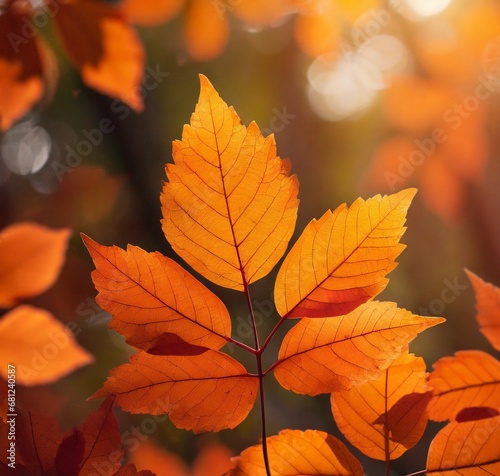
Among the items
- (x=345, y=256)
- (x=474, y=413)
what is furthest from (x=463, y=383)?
(x=345, y=256)

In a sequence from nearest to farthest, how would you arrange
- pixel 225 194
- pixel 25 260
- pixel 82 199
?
pixel 225 194
pixel 25 260
pixel 82 199

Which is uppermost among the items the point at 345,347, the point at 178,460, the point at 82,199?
the point at 345,347

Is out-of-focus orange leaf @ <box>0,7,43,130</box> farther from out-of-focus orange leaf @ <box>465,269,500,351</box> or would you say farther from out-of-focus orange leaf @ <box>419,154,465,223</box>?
out-of-focus orange leaf @ <box>419,154,465,223</box>

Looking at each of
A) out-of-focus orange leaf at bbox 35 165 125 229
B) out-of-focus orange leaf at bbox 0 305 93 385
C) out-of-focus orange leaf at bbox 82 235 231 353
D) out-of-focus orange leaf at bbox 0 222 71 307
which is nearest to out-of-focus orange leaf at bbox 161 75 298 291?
out-of-focus orange leaf at bbox 82 235 231 353

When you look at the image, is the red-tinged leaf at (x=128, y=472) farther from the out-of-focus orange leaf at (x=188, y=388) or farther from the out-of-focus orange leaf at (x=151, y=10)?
the out-of-focus orange leaf at (x=151, y=10)

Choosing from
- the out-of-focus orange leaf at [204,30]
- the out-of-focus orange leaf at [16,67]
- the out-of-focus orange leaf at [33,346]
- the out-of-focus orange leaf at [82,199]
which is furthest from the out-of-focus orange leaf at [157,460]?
the out-of-focus orange leaf at [204,30]

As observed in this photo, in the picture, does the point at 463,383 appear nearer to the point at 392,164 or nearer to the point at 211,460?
the point at 211,460

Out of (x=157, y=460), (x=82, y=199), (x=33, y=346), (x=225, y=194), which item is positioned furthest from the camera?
(x=82, y=199)
